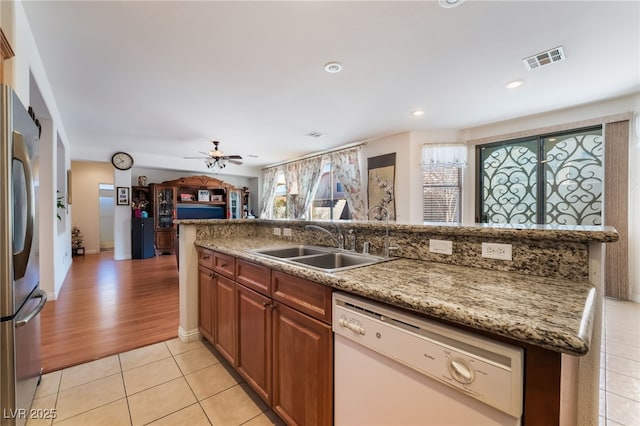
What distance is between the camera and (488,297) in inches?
34.7

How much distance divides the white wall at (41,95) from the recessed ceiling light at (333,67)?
216 cm

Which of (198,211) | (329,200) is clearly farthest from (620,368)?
(198,211)

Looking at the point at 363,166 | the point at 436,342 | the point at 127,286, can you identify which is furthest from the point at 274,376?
the point at 363,166

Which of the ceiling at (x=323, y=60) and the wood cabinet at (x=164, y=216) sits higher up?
the ceiling at (x=323, y=60)

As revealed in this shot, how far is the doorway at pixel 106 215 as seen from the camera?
7.73 meters

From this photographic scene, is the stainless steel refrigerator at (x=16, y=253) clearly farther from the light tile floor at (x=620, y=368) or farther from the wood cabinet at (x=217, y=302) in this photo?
the light tile floor at (x=620, y=368)

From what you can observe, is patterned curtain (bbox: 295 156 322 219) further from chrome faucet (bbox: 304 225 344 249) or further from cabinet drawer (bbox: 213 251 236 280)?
cabinet drawer (bbox: 213 251 236 280)

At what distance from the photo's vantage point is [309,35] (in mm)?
2152

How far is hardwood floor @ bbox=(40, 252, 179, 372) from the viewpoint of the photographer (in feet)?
7.62

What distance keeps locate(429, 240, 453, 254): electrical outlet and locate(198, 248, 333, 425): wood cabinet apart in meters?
0.66

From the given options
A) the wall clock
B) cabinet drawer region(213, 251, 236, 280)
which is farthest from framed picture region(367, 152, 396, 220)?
the wall clock

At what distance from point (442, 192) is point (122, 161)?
6763 millimetres

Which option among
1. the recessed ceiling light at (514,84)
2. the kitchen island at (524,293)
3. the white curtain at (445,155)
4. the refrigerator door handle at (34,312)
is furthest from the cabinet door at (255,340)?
the white curtain at (445,155)

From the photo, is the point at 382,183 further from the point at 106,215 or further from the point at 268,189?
the point at 106,215
